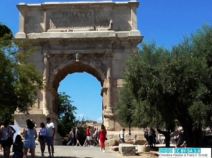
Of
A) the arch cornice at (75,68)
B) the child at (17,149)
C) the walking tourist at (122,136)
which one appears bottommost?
the child at (17,149)

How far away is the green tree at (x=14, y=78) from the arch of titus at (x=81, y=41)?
14.9m

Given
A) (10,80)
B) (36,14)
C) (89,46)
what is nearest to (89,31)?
(89,46)

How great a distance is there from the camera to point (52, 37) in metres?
38.9

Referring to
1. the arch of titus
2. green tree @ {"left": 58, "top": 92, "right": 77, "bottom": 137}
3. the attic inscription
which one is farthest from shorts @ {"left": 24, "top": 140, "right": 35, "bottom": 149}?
green tree @ {"left": 58, "top": 92, "right": 77, "bottom": 137}

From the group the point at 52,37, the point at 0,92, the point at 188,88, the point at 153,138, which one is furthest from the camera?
the point at 52,37

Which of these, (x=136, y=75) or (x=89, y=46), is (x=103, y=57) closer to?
(x=89, y=46)

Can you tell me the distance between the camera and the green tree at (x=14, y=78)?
2181 centimetres

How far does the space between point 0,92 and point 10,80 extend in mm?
693

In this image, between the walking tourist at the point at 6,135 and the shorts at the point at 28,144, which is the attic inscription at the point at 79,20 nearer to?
the walking tourist at the point at 6,135

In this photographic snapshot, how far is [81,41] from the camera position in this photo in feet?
128

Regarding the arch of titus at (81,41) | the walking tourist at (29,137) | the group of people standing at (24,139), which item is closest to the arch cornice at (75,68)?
the arch of titus at (81,41)

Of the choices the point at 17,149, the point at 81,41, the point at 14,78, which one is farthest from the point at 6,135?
the point at 81,41

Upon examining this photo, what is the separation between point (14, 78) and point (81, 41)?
16.6 metres

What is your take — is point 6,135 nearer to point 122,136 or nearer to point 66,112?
point 122,136
